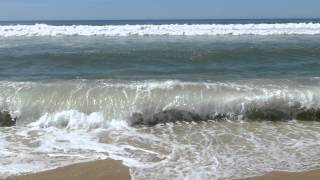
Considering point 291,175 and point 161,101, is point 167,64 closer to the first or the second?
point 161,101

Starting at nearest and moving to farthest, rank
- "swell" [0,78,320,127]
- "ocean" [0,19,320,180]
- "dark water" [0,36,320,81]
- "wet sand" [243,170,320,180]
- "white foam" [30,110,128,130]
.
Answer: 1. "wet sand" [243,170,320,180]
2. "ocean" [0,19,320,180]
3. "white foam" [30,110,128,130]
4. "swell" [0,78,320,127]
5. "dark water" [0,36,320,81]

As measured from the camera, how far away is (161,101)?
8297mm

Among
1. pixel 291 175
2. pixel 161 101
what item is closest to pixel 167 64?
pixel 161 101

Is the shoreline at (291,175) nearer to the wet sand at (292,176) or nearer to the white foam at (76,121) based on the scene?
the wet sand at (292,176)

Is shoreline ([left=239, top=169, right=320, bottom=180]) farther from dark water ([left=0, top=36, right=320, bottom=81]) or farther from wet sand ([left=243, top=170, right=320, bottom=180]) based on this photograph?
dark water ([left=0, top=36, right=320, bottom=81])

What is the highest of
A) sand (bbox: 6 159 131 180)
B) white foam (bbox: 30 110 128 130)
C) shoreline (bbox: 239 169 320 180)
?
shoreline (bbox: 239 169 320 180)

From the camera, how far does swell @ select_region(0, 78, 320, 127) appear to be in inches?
313

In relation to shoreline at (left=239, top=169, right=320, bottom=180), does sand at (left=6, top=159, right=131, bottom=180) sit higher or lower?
lower

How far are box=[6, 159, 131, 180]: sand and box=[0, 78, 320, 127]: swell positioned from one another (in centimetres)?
232

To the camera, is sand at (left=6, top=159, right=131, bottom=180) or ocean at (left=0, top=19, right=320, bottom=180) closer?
sand at (left=6, top=159, right=131, bottom=180)

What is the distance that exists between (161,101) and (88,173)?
3310 millimetres

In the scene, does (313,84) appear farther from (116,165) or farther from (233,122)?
(116,165)

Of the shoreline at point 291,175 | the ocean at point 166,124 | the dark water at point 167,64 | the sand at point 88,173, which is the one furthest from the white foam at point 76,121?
the dark water at point 167,64

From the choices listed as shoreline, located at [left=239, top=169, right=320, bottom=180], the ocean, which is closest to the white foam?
the ocean
